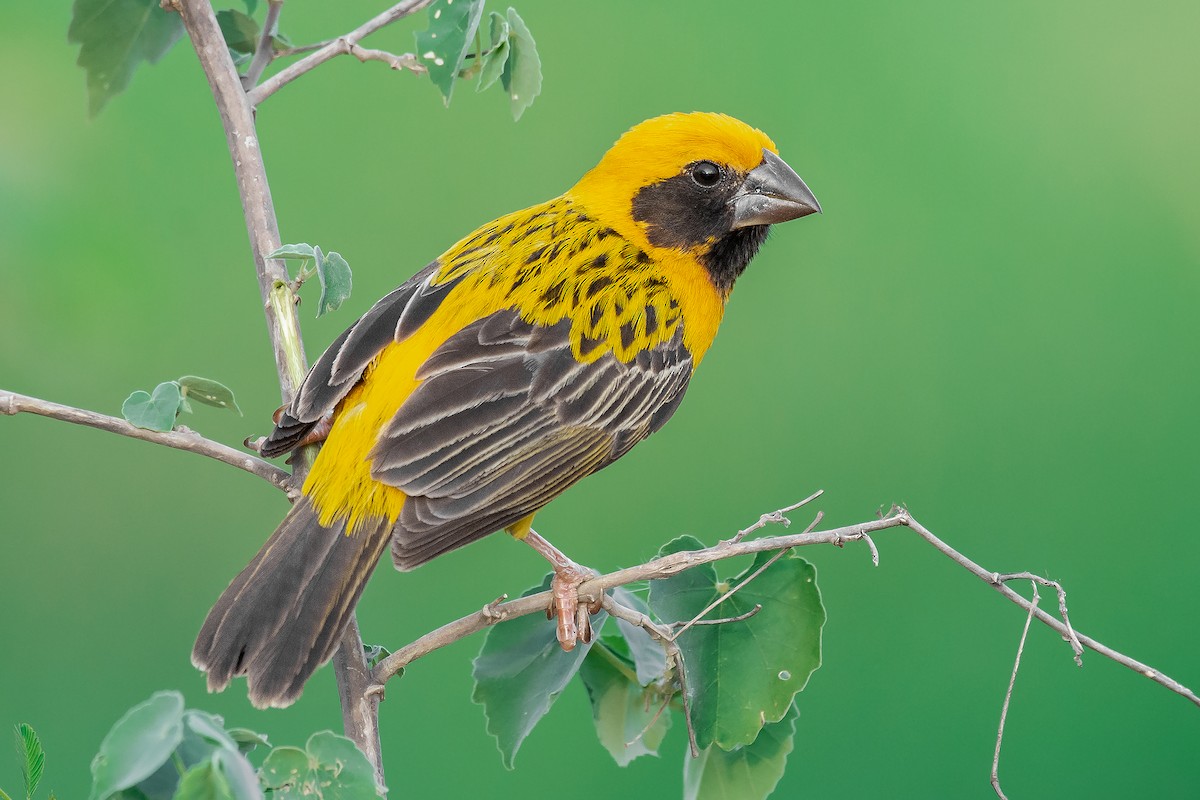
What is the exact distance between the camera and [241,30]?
106 inches

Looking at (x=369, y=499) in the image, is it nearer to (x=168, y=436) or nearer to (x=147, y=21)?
(x=168, y=436)

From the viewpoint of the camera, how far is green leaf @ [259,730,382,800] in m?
1.49

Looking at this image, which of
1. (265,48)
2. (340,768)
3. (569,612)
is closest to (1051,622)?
(569,612)

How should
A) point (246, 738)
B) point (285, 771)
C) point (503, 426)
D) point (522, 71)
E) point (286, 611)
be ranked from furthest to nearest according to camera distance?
point (503, 426) → point (522, 71) → point (286, 611) → point (246, 738) → point (285, 771)

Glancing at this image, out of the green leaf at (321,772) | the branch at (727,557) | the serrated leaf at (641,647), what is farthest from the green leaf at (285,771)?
the serrated leaf at (641,647)

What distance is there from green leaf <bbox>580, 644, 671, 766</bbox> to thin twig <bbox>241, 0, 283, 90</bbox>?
1.34 meters

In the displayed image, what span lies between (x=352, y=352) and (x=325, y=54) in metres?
0.63

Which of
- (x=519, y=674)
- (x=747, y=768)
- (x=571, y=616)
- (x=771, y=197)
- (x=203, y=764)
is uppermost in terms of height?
(x=771, y=197)

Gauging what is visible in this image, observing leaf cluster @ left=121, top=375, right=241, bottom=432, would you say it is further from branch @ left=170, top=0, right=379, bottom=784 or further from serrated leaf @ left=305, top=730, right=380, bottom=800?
serrated leaf @ left=305, top=730, right=380, bottom=800

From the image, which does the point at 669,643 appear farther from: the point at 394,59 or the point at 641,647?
the point at 394,59

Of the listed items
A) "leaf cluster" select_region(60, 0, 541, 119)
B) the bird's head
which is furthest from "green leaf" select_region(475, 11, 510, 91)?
the bird's head

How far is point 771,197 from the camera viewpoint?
3.07 meters

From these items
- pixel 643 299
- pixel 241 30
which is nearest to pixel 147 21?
pixel 241 30

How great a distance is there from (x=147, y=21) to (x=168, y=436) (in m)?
1.07
